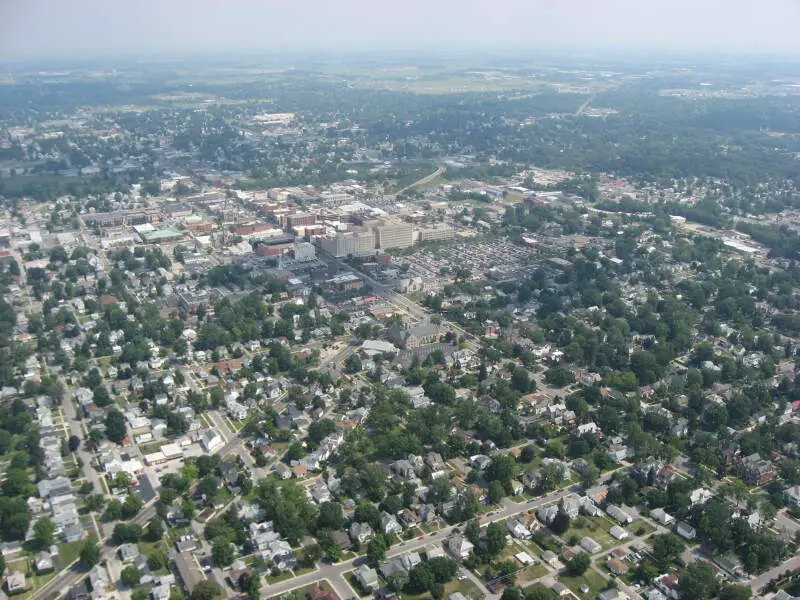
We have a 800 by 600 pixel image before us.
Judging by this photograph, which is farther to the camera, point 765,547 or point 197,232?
point 197,232

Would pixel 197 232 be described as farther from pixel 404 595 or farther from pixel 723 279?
pixel 404 595

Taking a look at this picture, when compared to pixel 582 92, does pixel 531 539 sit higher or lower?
lower

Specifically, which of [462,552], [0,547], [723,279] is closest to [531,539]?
[462,552]

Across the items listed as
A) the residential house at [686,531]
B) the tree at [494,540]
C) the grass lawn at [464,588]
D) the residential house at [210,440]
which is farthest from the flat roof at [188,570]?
the residential house at [686,531]

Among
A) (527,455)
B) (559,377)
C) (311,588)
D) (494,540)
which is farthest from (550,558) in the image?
(559,377)

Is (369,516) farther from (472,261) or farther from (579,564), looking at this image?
(472,261)

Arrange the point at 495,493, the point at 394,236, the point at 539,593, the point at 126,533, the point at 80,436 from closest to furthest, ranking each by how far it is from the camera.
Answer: the point at 539,593
the point at 126,533
the point at 495,493
the point at 80,436
the point at 394,236

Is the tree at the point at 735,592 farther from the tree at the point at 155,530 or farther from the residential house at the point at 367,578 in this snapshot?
the tree at the point at 155,530
